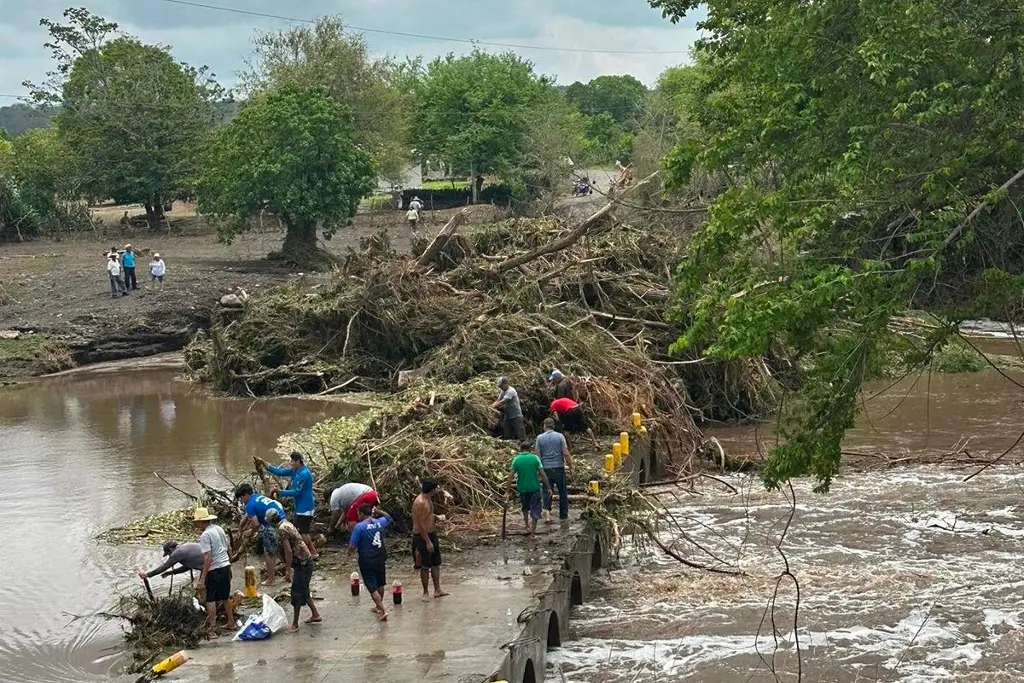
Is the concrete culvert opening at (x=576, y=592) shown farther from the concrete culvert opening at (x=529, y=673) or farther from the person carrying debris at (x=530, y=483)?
the concrete culvert opening at (x=529, y=673)

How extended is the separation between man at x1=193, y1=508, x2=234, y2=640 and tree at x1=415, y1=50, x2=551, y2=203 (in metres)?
44.7

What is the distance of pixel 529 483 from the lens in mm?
14391

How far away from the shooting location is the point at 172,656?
11117 millimetres

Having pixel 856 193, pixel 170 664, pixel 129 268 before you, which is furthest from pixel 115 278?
pixel 856 193

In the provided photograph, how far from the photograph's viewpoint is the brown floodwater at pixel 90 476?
1319 centimetres

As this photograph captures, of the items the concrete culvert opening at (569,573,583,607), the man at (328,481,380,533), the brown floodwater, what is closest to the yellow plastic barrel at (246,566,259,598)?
the man at (328,481,380,533)

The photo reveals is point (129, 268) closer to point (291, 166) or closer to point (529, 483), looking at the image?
point (291, 166)

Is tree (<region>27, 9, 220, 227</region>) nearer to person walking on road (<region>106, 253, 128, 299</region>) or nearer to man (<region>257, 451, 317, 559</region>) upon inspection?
person walking on road (<region>106, 253, 128, 299</region>)

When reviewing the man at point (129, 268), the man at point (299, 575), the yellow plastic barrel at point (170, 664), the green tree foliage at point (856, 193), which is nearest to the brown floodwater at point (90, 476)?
the yellow plastic barrel at point (170, 664)

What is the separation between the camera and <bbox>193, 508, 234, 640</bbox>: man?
11.9m

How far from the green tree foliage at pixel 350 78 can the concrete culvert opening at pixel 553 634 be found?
43.7 metres

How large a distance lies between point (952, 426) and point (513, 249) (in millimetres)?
10643

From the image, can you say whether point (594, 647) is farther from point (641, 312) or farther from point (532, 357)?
point (641, 312)

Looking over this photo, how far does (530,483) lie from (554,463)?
793mm
